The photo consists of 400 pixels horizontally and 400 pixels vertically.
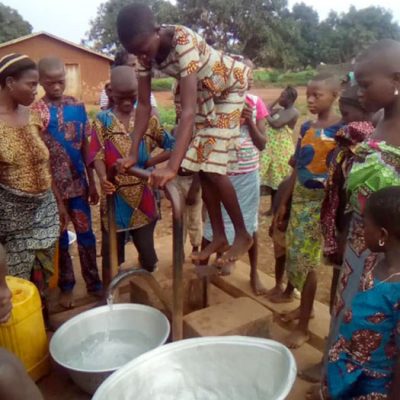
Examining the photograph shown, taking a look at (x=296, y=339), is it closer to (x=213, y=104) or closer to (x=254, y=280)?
(x=254, y=280)

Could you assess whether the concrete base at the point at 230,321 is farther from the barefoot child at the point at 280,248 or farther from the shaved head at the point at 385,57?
the shaved head at the point at 385,57

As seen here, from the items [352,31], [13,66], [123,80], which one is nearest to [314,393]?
[123,80]

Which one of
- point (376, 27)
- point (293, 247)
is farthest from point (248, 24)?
point (293, 247)

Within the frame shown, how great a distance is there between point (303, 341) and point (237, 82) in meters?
1.50

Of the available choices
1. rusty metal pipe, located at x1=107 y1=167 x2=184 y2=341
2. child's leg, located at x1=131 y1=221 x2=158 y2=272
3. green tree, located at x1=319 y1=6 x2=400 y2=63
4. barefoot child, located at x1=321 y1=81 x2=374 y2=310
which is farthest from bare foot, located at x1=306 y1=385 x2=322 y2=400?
green tree, located at x1=319 y1=6 x2=400 y2=63

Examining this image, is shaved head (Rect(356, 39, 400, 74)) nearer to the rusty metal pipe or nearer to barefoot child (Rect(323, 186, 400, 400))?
barefoot child (Rect(323, 186, 400, 400))

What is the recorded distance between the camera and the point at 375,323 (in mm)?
1503

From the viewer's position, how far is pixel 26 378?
1.46 metres

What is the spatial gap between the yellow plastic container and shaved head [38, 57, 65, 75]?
1356mm

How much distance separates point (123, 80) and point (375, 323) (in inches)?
75.0

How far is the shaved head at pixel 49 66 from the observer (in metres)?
2.86

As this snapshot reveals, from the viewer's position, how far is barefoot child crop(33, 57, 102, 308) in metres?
2.84

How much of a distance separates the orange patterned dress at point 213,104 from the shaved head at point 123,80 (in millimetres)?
494

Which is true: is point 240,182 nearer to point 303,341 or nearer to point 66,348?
point 303,341
